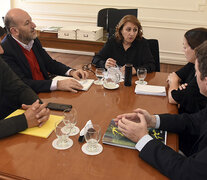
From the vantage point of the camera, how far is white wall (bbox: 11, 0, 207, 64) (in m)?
4.79

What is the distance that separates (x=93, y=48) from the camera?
10.5 feet

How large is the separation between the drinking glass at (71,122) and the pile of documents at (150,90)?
634mm

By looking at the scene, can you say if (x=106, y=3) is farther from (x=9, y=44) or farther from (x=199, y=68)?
(x=199, y=68)

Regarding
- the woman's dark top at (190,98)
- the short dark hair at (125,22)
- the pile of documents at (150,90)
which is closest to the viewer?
the woman's dark top at (190,98)

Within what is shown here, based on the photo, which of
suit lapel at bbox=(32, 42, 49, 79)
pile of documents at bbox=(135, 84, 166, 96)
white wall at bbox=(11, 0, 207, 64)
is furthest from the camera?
white wall at bbox=(11, 0, 207, 64)

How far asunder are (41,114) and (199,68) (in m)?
0.89

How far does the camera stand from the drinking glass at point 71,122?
126 centimetres

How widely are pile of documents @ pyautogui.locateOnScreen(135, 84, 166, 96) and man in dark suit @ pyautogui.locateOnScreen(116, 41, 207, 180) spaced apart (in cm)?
43

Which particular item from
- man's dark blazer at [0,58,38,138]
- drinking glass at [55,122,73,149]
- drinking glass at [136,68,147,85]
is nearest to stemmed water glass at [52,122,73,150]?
drinking glass at [55,122,73,149]

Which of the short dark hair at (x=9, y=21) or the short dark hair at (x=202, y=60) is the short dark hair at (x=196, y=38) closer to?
the short dark hair at (x=202, y=60)

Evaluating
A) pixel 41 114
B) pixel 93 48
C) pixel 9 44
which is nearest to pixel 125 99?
pixel 41 114

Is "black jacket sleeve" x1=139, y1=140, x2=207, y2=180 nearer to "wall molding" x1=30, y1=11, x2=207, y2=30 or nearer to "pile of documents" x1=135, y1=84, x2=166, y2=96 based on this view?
"pile of documents" x1=135, y1=84, x2=166, y2=96

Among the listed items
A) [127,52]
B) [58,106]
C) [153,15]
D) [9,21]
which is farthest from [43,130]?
[153,15]

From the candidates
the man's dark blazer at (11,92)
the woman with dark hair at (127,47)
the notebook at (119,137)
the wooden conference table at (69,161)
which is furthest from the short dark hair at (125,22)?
the notebook at (119,137)
